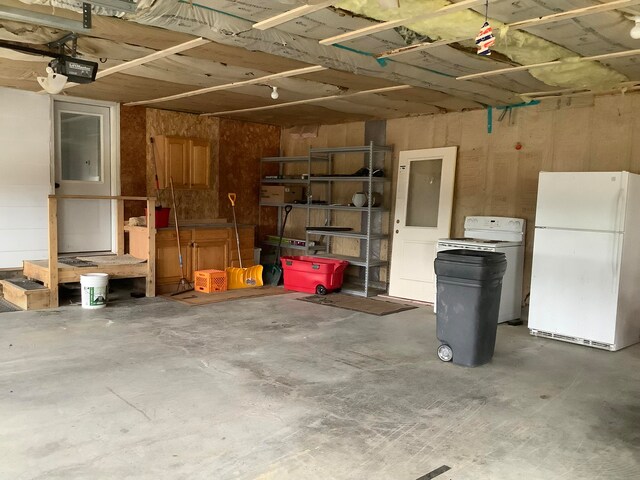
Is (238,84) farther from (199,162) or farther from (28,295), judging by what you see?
(28,295)

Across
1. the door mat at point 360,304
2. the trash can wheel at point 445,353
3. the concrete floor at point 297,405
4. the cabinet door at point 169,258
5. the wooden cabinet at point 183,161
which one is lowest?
the door mat at point 360,304

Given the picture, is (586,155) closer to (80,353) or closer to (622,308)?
(622,308)

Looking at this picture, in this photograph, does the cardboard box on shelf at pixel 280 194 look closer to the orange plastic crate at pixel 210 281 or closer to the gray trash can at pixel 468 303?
the orange plastic crate at pixel 210 281

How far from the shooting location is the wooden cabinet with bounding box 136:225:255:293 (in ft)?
21.7

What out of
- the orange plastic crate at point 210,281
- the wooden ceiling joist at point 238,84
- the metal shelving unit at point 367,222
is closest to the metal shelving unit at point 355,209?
the metal shelving unit at point 367,222

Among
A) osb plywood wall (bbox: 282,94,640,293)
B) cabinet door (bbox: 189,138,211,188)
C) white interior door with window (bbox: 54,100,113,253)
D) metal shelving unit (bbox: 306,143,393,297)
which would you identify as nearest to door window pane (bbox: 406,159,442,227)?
osb plywood wall (bbox: 282,94,640,293)

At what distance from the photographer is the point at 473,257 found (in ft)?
13.2

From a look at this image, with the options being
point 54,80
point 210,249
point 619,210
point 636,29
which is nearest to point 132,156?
point 210,249

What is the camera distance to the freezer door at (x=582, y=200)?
14.8 ft

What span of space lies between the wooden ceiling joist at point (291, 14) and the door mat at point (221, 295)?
3545 mm

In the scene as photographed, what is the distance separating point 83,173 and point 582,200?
5.67 meters

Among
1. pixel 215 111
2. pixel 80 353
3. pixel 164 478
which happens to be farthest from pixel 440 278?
pixel 215 111

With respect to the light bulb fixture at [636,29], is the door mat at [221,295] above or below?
below

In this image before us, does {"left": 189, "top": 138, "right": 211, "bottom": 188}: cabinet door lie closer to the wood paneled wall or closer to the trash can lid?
the wood paneled wall
